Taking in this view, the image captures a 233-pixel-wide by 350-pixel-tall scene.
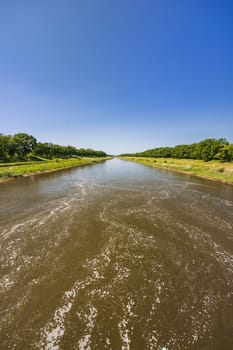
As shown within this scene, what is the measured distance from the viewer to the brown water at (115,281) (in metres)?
3.79

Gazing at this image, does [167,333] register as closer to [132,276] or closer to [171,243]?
[132,276]

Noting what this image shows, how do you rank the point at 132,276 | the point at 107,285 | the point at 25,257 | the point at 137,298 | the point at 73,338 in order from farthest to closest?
the point at 25,257 < the point at 132,276 < the point at 107,285 < the point at 137,298 < the point at 73,338

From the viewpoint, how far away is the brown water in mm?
3791

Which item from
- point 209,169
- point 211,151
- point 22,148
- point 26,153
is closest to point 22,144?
point 22,148

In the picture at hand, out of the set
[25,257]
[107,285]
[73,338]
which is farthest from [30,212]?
[73,338]

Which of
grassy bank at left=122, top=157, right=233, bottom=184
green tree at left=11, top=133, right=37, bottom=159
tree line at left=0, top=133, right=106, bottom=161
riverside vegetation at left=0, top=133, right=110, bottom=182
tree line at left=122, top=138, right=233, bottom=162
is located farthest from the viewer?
green tree at left=11, top=133, right=37, bottom=159

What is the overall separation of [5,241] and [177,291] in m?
7.90

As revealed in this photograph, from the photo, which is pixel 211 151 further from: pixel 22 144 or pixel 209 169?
pixel 22 144

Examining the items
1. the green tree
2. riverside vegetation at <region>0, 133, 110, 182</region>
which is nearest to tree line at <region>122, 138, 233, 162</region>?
riverside vegetation at <region>0, 133, 110, 182</region>

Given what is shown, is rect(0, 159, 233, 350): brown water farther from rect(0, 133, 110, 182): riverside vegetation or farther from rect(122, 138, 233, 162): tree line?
rect(122, 138, 233, 162): tree line

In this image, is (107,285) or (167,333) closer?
(167,333)

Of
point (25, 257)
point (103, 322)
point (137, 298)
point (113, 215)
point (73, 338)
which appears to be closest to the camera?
point (73, 338)

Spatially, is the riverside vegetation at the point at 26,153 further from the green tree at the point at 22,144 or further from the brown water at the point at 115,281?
the brown water at the point at 115,281

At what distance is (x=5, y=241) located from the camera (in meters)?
7.93
